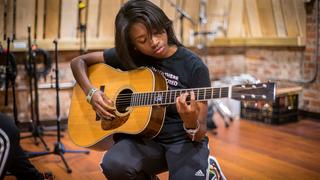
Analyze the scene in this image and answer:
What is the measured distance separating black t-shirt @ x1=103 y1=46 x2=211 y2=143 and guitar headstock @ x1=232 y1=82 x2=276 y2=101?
26 centimetres

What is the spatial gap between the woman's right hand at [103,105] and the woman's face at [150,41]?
36 cm

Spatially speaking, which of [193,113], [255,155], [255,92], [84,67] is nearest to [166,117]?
[193,113]

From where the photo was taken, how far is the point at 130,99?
6.83 feet

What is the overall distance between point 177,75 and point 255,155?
1.77 m

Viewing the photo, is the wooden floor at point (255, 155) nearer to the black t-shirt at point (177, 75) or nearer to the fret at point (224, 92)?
the black t-shirt at point (177, 75)

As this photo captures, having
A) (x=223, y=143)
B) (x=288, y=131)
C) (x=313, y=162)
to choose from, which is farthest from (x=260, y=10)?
(x=313, y=162)

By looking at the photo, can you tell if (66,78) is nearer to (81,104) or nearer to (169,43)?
(81,104)

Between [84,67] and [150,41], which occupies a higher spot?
[150,41]

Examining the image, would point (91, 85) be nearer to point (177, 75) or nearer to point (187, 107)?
point (177, 75)

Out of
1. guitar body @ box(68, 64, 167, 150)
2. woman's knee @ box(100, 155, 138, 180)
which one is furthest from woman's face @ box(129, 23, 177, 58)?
woman's knee @ box(100, 155, 138, 180)

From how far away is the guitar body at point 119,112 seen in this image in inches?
76.7

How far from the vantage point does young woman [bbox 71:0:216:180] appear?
1.90 meters

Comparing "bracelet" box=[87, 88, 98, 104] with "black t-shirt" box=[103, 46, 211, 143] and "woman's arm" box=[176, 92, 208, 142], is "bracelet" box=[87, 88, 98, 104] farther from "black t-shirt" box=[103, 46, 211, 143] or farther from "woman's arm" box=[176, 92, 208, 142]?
"woman's arm" box=[176, 92, 208, 142]

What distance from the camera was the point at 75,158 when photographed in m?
3.38
